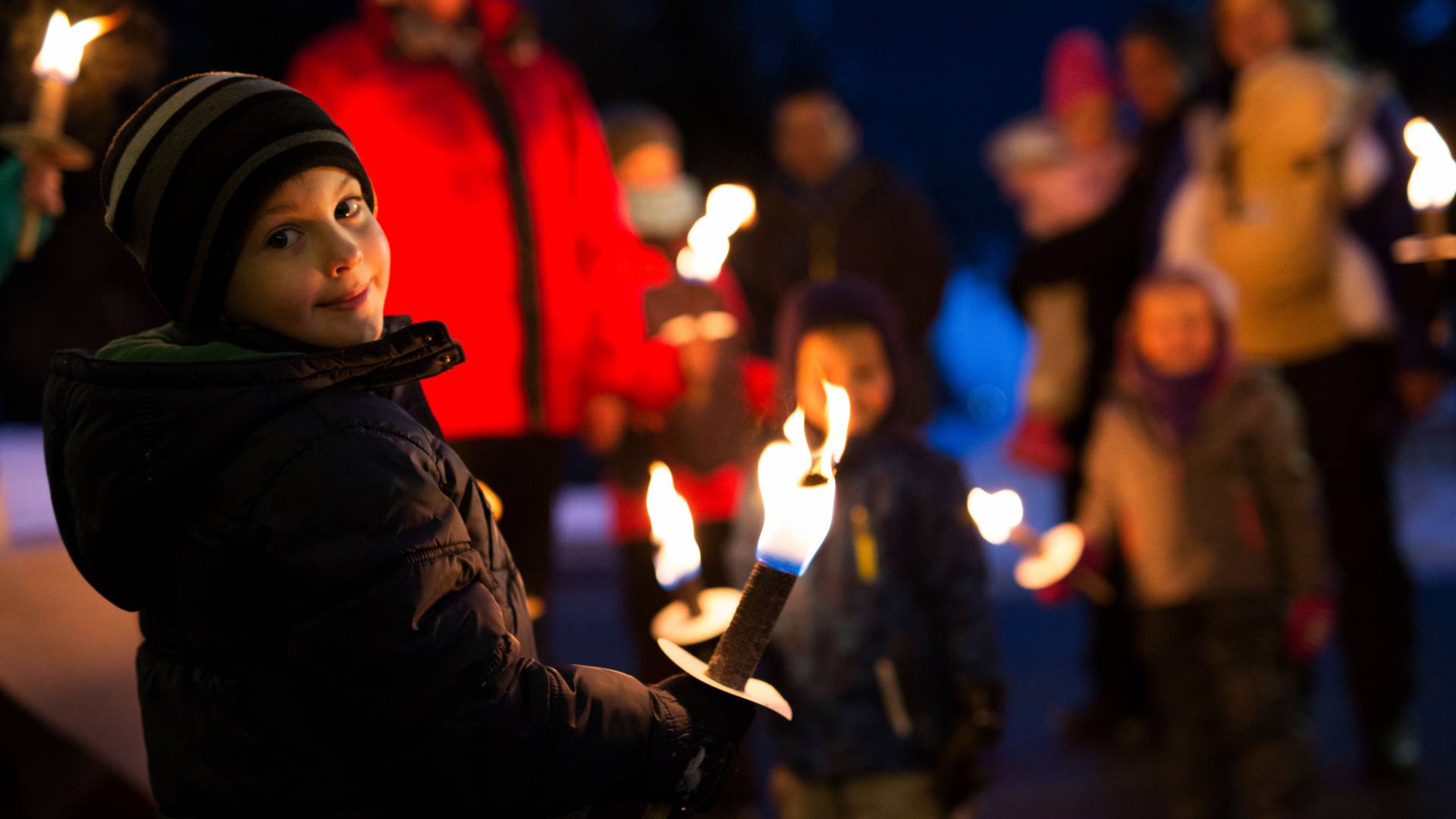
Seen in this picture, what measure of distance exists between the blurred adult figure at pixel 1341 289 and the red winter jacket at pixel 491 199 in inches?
85.5

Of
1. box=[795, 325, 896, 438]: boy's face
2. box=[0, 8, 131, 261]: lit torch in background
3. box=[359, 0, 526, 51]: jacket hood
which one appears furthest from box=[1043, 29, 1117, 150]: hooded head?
box=[0, 8, 131, 261]: lit torch in background

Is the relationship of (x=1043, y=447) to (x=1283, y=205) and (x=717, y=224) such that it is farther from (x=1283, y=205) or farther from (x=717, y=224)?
(x=717, y=224)

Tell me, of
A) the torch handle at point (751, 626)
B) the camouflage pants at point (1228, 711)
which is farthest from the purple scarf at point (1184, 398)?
the torch handle at point (751, 626)

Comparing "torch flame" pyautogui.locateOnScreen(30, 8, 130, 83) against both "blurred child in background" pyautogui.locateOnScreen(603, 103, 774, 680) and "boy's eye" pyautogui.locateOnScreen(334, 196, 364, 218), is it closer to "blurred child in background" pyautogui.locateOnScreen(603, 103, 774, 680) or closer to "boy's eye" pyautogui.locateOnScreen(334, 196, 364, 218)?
"boy's eye" pyautogui.locateOnScreen(334, 196, 364, 218)

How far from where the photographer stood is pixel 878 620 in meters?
2.95

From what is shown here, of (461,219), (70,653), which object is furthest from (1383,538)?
(70,653)

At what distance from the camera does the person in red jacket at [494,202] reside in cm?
296

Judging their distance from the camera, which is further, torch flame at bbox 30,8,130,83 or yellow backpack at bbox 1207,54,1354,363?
yellow backpack at bbox 1207,54,1354,363

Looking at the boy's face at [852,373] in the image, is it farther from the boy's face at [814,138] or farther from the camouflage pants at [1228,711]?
the boy's face at [814,138]

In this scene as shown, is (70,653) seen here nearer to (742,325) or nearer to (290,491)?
(290,491)

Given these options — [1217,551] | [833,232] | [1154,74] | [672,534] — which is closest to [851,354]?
[1217,551]

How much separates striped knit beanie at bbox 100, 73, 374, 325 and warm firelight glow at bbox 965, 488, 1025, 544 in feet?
5.44

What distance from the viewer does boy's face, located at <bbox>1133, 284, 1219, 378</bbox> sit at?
382 centimetres

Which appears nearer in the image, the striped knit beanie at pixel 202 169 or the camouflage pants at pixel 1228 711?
the striped knit beanie at pixel 202 169
